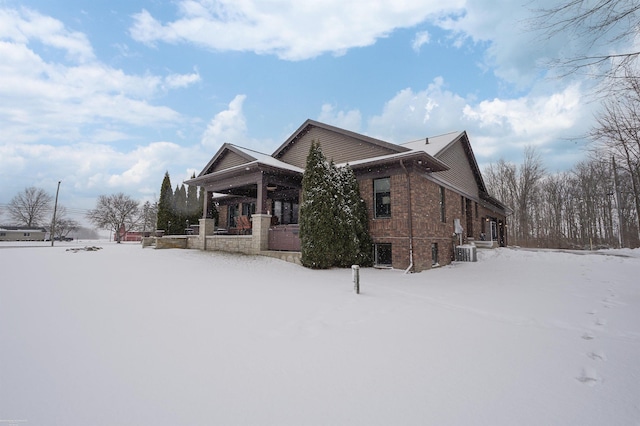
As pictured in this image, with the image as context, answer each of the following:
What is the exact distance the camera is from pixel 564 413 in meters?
2.28

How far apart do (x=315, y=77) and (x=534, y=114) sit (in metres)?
17.4

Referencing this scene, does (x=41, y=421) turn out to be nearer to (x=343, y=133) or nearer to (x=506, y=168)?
(x=343, y=133)

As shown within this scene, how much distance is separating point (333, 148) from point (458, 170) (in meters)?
7.72

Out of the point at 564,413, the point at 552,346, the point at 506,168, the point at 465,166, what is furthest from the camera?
the point at 506,168

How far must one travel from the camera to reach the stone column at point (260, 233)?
1227 centimetres

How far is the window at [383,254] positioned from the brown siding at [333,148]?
13.3 feet

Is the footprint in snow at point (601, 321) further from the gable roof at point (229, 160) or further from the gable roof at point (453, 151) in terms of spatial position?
the gable roof at point (229, 160)

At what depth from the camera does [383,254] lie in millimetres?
11852

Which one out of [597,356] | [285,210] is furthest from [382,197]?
[597,356]

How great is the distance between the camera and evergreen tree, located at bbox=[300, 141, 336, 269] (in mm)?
10062

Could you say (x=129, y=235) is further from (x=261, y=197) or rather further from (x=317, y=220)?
(x=317, y=220)

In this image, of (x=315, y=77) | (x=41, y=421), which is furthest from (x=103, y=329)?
(x=315, y=77)

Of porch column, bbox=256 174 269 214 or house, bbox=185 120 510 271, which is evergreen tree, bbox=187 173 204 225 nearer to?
house, bbox=185 120 510 271

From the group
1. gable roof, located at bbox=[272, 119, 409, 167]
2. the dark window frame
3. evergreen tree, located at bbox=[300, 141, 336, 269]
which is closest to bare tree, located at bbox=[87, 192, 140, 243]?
gable roof, located at bbox=[272, 119, 409, 167]
